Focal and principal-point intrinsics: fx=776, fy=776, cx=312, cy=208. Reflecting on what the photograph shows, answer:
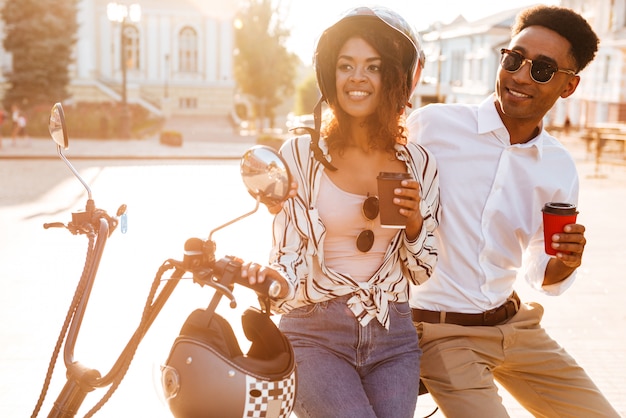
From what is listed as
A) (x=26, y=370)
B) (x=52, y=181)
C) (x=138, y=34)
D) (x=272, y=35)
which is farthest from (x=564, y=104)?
(x=26, y=370)

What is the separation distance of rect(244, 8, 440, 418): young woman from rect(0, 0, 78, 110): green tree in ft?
119

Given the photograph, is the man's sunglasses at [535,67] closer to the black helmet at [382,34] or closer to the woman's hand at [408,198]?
the black helmet at [382,34]

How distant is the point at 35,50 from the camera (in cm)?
3684

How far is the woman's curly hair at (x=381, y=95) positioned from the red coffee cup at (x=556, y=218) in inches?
24.8

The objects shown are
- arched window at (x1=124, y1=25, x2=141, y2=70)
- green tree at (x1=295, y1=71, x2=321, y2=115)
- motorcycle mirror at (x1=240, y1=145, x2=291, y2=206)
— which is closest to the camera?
motorcycle mirror at (x1=240, y1=145, x2=291, y2=206)

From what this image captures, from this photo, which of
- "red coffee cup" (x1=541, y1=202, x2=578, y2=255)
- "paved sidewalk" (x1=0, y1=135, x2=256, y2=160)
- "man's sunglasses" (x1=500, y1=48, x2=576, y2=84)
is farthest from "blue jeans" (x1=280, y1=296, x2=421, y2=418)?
"paved sidewalk" (x1=0, y1=135, x2=256, y2=160)

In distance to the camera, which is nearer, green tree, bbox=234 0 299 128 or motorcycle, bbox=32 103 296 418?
motorcycle, bbox=32 103 296 418

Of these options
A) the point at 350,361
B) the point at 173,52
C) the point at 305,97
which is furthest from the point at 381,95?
the point at 305,97

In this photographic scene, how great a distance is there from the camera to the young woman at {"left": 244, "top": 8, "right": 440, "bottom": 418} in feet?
8.95

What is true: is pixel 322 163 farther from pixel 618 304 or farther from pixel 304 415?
pixel 618 304

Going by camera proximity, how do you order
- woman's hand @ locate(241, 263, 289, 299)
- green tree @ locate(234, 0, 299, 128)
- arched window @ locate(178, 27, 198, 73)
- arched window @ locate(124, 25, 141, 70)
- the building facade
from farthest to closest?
arched window @ locate(178, 27, 198, 73) < arched window @ locate(124, 25, 141, 70) < the building facade < green tree @ locate(234, 0, 299, 128) < woman's hand @ locate(241, 263, 289, 299)

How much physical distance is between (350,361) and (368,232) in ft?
1.54

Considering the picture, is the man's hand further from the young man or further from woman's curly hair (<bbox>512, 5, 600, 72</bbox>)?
woman's curly hair (<bbox>512, 5, 600, 72</bbox>)

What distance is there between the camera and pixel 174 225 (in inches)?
456
